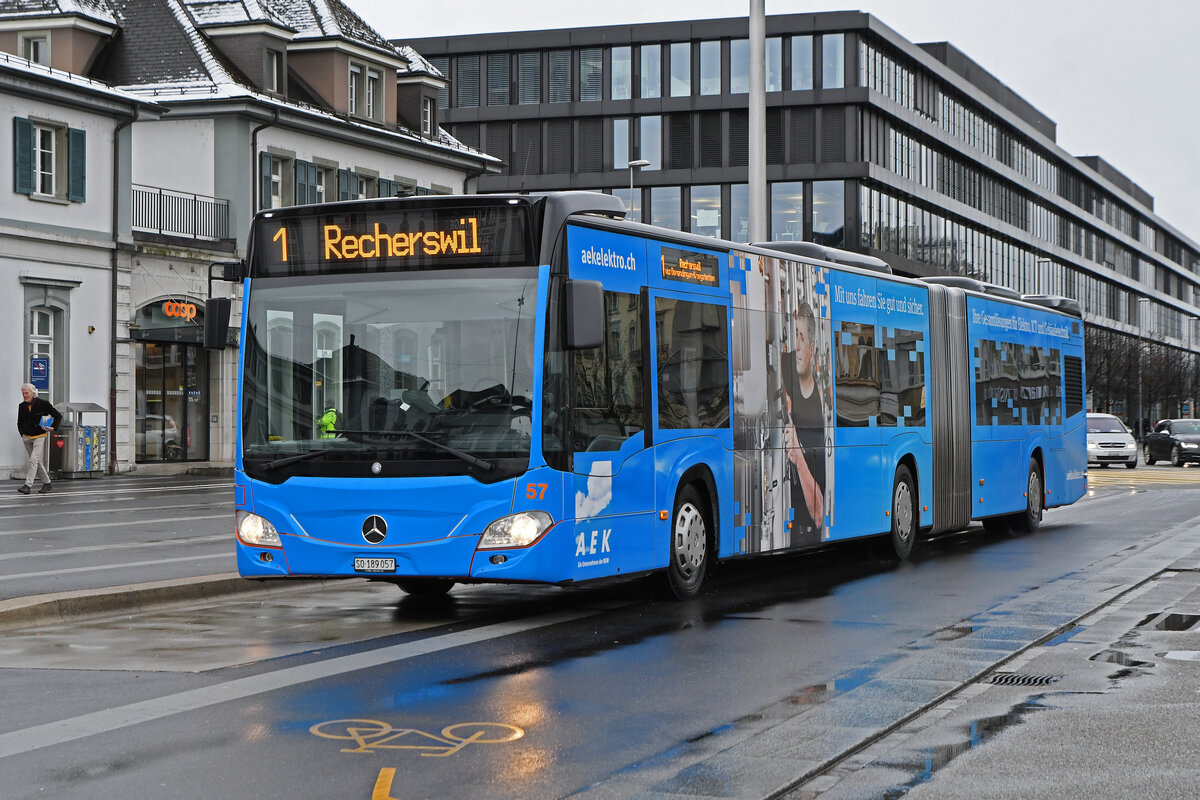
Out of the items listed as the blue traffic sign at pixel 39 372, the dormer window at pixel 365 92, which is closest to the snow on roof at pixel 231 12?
the dormer window at pixel 365 92

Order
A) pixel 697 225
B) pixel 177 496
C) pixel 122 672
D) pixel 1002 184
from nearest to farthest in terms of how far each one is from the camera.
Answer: pixel 122 672, pixel 177 496, pixel 697 225, pixel 1002 184

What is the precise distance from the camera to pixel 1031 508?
68.2 ft

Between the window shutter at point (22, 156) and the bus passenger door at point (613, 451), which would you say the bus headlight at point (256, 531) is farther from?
the window shutter at point (22, 156)

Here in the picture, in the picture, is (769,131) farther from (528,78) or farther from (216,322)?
(216,322)

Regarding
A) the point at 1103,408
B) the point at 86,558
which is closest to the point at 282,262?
the point at 86,558

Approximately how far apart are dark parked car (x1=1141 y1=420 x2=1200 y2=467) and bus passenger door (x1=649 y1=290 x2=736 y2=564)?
4618cm

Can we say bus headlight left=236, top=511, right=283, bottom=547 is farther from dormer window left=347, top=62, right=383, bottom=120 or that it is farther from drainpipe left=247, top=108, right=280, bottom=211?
dormer window left=347, top=62, right=383, bottom=120

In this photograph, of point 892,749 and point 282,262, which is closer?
point 892,749

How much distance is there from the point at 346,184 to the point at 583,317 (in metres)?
35.1

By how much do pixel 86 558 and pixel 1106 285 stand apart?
112 meters

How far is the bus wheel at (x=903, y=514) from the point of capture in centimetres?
1650

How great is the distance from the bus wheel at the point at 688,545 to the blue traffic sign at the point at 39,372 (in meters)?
24.0

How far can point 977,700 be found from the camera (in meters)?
7.89

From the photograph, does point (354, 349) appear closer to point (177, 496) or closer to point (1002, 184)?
point (177, 496)
